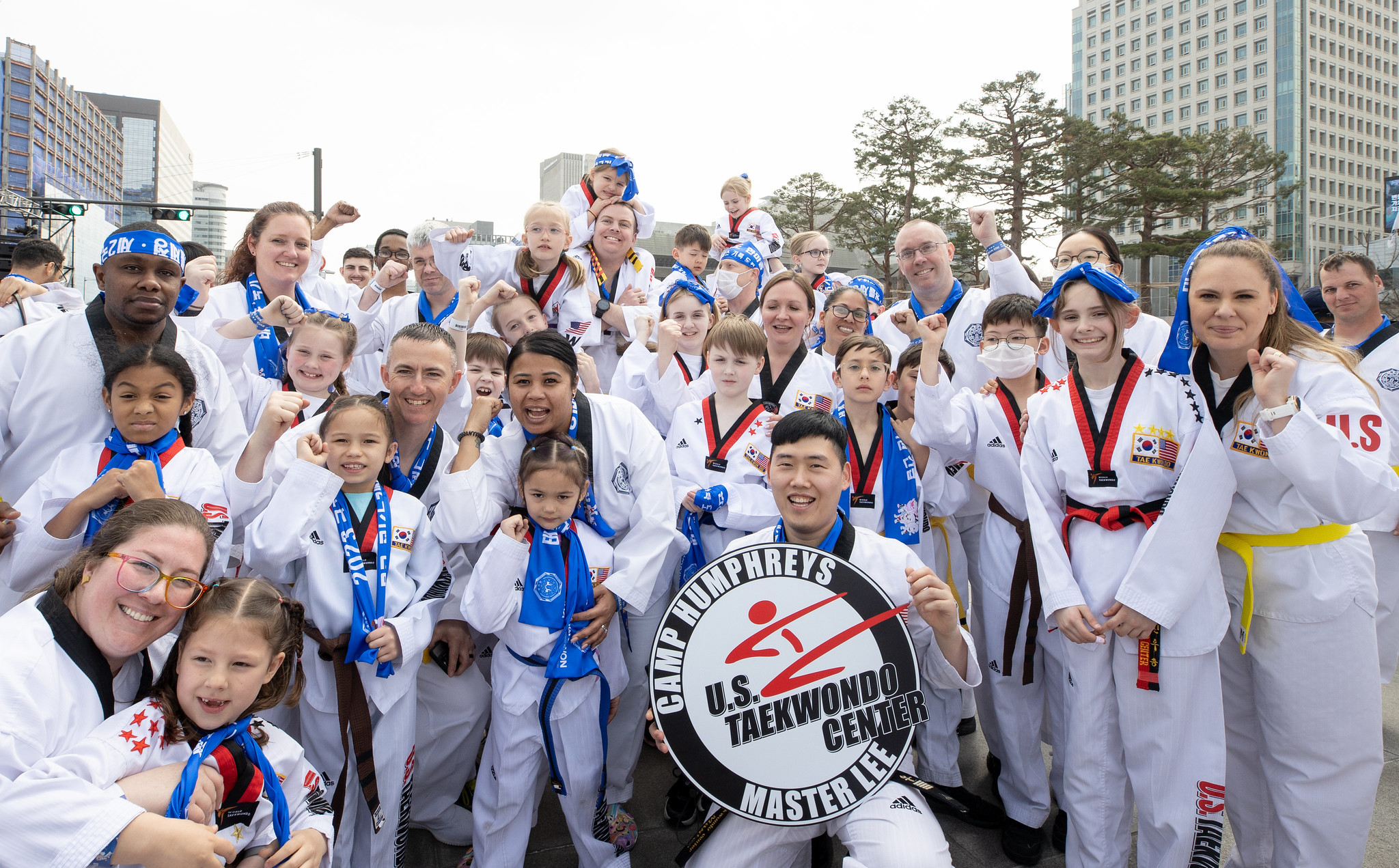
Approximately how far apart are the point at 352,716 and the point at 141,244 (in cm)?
200

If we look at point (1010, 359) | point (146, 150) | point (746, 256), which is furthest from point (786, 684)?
point (146, 150)

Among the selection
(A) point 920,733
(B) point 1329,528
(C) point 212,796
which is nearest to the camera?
(C) point 212,796

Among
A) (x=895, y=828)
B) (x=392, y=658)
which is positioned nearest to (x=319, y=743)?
(x=392, y=658)

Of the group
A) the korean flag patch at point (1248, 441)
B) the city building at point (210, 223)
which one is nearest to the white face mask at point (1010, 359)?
the korean flag patch at point (1248, 441)

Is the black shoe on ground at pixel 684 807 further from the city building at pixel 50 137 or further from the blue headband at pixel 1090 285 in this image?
the city building at pixel 50 137

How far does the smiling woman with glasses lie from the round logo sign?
4.16 feet

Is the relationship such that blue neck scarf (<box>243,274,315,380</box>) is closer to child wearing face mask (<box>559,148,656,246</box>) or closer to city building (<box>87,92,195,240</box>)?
child wearing face mask (<box>559,148,656,246</box>)

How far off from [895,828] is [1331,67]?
351 feet

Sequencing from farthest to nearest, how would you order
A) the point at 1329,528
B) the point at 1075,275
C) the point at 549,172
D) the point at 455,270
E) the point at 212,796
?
1. the point at 549,172
2. the point at 455,270
3. the point at 1075,275
4. the point at 1329,528
5. the point at 212,796

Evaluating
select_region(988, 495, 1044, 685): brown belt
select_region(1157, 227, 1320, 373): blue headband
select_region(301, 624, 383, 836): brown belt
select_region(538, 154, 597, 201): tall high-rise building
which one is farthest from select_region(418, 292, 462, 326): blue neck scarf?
select_region(538, 154, 597, 201): tall high-rise building

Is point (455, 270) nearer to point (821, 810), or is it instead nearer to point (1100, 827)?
point (821, 810)

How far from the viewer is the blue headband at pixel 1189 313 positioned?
268 centimetres

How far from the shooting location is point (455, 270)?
508 cm

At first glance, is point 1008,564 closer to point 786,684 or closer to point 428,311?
point 786,684
